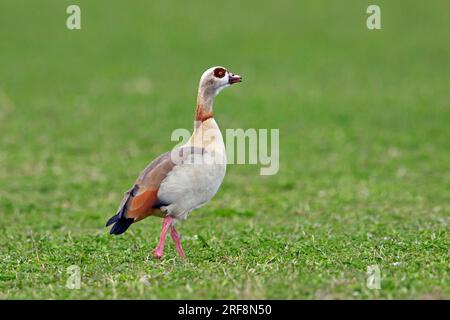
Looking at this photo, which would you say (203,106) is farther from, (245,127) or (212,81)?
(245,127)

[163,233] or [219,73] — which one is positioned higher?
[219,73]

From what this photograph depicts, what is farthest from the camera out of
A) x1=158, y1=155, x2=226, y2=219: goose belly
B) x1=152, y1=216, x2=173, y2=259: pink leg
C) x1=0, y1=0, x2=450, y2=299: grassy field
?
x1=152, y1=216, x2=173, y2=259: pink leg

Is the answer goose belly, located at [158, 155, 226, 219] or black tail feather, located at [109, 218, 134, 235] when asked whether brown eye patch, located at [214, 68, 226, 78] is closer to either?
goose belly, located at [158, 155, 226, 219]

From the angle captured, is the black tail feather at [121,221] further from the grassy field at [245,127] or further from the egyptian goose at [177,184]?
the grassy field at [245,127]

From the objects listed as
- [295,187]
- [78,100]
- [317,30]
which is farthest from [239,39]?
[295,187]

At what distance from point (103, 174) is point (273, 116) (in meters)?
5.46

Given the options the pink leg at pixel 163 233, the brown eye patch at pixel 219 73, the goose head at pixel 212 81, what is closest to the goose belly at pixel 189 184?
the pink leg at pixel 163 233

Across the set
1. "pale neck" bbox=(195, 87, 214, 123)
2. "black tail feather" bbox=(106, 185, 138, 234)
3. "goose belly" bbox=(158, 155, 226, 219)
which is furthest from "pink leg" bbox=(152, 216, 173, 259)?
"pale neck" bbox=(195, 87, 214, 123)

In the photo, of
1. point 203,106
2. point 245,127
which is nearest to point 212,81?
point 203,106

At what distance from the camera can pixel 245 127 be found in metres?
18.7

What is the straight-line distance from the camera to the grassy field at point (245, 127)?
27.3ft

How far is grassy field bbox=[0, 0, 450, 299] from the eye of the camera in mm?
8328
